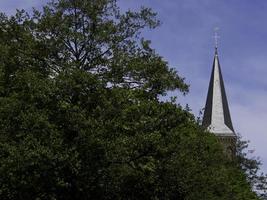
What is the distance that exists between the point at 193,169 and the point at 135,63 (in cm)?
526

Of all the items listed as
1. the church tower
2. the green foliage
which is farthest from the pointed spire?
the green foliage

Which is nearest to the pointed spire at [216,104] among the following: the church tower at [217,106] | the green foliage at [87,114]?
the church tower at [217,106]

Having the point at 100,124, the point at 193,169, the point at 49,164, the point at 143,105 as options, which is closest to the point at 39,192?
the point at 49,164

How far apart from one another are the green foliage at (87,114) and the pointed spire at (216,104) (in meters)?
62.9

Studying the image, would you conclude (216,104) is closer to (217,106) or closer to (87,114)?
(217,106)

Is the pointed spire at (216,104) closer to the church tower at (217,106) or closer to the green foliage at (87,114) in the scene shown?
the church tower at (217,106)

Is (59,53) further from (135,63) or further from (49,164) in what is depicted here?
(49,164)

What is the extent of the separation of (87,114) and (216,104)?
222 feet

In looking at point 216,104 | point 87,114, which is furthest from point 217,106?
point 87,114

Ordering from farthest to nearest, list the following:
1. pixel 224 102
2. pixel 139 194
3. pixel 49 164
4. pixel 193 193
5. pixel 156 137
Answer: pixel 224 102
pixel 193 193
pixel 139 194
pixel 156 137
pixel 49 164

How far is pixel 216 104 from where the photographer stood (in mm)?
91250

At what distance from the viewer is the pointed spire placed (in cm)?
9119

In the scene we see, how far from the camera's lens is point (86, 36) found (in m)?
26.1

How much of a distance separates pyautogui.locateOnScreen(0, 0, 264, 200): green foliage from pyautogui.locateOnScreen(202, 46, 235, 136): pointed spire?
206ft
